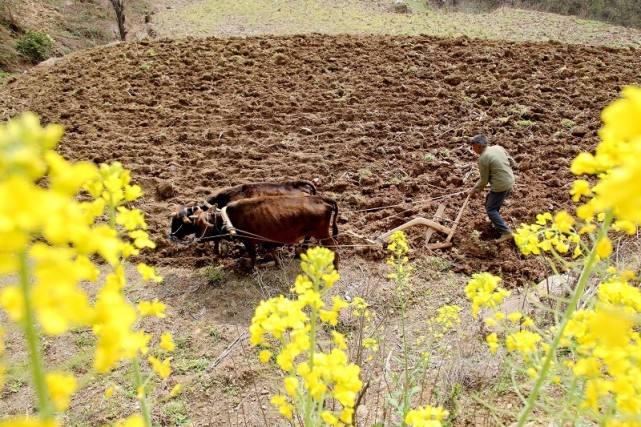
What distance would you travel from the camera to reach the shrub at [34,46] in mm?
13406

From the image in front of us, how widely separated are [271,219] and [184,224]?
1048 millimetres

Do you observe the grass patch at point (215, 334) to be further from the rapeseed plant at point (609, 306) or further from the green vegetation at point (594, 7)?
the green vegetation at point (594, 7)

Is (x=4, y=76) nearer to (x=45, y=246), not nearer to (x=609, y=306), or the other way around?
(x=45, y=246)

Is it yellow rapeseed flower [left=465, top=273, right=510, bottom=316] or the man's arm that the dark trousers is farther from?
yellow rapeseed flower [left=465, top=273, right=510, bottom=316]

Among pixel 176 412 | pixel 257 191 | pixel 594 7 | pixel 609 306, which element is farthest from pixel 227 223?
pixel 594 7

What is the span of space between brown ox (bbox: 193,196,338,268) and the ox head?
0.05 metres

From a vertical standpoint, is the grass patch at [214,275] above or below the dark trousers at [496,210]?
below

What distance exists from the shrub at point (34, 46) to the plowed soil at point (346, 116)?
8.21 feet

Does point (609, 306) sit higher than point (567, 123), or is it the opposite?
point (609, 306)

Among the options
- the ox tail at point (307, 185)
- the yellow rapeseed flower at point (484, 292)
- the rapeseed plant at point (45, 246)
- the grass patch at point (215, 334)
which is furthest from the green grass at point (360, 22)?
the rapeseed plant at point (45, 246)

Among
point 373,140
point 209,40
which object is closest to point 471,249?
point 373,140

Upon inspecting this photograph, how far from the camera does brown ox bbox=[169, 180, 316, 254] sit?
5.38m

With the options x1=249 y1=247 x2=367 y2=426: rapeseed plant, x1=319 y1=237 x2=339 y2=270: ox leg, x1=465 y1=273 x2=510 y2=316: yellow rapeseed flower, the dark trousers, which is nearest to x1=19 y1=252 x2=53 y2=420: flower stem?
x1=249 y1=247 x2=367 y2=426: rapeseed plant

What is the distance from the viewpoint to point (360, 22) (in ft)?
56.8
